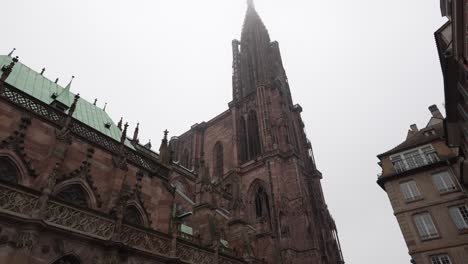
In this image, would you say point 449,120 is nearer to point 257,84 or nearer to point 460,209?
point 460,209

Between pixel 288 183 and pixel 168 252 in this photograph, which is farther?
pixel 288 183

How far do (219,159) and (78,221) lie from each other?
29.1m

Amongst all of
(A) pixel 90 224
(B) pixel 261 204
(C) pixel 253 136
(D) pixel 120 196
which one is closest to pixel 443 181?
(B) pixel 261 204

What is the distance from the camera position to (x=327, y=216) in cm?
3303

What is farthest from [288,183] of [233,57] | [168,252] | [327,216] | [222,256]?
[233,57]

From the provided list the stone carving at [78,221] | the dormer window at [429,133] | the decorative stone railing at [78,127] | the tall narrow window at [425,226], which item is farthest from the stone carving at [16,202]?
the dormer window at [429,133]

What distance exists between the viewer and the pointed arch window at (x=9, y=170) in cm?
1015

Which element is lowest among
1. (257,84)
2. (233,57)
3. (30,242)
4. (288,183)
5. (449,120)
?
(30,242)

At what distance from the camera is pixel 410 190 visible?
829 inches

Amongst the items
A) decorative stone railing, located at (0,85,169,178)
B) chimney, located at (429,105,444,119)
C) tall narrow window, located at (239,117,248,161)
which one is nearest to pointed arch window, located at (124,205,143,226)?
decorative stone railing, located at (0,85,169,178)

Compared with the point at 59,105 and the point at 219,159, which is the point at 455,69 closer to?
the point at 59,105

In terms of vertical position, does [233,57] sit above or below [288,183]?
above

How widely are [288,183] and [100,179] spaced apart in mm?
19485

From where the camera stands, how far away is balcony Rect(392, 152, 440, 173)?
2155cm
